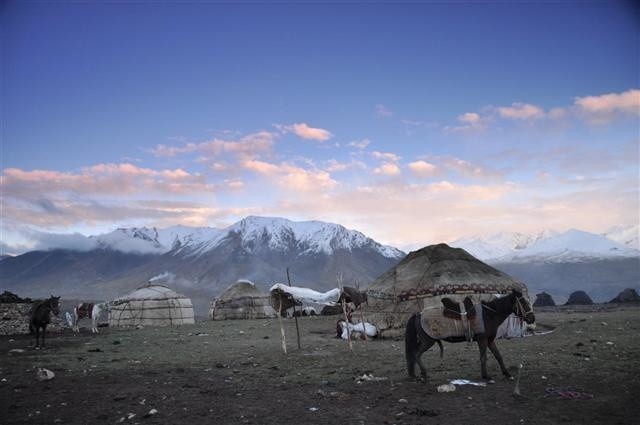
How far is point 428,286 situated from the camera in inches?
868

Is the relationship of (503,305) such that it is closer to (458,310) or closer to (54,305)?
(458,310)

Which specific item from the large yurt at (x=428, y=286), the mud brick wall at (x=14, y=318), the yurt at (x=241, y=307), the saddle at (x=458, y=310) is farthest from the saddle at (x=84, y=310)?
the saddle at (x=458, y=310)

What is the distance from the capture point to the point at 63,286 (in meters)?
184

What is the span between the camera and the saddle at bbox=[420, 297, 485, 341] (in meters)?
10.6

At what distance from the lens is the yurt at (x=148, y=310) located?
37.1 metres

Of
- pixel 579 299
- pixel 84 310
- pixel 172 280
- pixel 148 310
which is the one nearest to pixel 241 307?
pixel 148 310

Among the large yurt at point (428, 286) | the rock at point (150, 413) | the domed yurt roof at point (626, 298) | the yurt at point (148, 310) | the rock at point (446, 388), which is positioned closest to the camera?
the rock at point (150, 413)

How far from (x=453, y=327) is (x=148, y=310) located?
105 feet

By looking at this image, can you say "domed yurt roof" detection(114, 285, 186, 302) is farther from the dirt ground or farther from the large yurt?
the large yurt

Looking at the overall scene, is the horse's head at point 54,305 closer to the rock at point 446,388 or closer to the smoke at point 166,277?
the rock at point 446,388

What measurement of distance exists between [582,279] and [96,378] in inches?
7062

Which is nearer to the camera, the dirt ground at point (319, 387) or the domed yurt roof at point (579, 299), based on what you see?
the dirt ground at point (319, 387)

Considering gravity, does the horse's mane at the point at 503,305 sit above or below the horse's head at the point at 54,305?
below

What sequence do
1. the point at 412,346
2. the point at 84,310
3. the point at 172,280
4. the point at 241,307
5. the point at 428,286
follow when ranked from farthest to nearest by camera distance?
the point at 172,280 → the point at 241,307 → the point at 84,310 → the point at 428,286 → the point at 412,346
